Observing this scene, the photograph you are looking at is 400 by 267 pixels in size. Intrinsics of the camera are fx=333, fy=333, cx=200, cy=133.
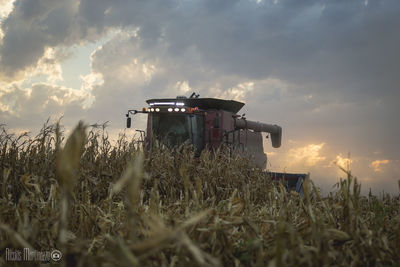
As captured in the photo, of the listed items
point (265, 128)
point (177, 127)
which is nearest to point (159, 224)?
point (177, 127)

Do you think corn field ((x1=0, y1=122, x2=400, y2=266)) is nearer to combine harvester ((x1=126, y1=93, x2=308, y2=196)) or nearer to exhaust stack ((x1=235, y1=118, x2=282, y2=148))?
combine harvester ((x1=126, y1=93, x2=308, y2=196))

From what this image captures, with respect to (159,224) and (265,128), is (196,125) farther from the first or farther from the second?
(159,224)

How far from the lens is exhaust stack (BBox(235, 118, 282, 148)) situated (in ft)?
46.9

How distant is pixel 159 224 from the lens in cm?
97

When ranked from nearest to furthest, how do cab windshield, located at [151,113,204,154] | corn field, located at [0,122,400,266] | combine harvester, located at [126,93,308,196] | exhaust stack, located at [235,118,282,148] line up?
1. corn field, located at [0,122,400,266]
2. combine harvester, located at [126,93,308,196]
3. cab windshield, located at [151,113,204,154]
4. exhaust stack, located at [235,118,282,148]

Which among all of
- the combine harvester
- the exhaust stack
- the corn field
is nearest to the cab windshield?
the combine harvester

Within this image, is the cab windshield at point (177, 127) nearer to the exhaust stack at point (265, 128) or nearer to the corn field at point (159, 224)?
the exhaust stack at point (265, 128)

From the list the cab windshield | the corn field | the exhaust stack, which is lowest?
the corn field

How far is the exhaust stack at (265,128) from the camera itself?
14.3m

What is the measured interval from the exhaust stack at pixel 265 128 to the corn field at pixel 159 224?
339 inches

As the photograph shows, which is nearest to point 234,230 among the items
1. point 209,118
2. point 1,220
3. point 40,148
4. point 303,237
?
point 303,237

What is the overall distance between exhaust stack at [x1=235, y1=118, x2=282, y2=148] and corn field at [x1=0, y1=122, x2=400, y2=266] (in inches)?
339

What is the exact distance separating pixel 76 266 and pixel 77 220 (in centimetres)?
235

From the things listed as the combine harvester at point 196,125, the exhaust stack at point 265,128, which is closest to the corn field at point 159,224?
the combine harvester at point 196,125
